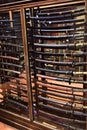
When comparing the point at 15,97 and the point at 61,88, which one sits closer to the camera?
the point at 61,88

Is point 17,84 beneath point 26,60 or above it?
beneath

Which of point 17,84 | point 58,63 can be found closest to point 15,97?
point 17,84

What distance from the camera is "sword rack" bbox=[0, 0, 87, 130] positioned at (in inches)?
68.1

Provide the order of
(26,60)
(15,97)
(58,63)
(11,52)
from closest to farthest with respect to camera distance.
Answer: (58,63) → (26,60) → (11,52) → (15,97)

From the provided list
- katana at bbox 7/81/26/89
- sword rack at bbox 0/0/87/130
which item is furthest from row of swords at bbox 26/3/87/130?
katana at bbox 7/81/26/89

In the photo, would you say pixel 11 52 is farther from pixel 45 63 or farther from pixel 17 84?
pixel 45 63

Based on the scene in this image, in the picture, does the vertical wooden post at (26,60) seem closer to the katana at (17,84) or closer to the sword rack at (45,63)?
the sword rack at (45,63)

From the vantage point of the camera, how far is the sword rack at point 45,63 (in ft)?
5.68

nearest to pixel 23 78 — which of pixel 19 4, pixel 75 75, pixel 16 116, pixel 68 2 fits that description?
pixel 16 116

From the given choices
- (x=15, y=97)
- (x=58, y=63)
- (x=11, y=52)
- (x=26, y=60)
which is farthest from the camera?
(x=15, y=97)

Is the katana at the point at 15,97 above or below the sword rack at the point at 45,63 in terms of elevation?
below

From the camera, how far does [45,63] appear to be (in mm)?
2035

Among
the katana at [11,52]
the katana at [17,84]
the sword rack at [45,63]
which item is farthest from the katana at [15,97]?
the katana at [11,52]

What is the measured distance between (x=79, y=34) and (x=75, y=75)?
0.42 m
